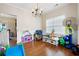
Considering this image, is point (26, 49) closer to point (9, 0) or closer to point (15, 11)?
point (15, 11)

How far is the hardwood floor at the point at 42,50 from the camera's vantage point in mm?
1454

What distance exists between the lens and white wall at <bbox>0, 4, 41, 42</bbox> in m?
1.43

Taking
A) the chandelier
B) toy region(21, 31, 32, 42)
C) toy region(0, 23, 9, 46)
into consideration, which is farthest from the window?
toy region(0, 23, 9, 46)

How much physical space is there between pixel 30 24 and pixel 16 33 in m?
0.25

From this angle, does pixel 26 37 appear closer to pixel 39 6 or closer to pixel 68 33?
pixel 39 6

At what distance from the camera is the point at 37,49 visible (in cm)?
147

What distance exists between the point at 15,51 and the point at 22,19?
19.7 inches

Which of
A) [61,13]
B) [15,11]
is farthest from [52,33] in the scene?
[15,11]

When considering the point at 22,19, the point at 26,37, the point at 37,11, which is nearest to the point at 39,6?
the point at 37,11

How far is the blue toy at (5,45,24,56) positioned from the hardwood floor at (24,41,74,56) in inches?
3.0

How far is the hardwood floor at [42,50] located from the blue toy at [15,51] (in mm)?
76

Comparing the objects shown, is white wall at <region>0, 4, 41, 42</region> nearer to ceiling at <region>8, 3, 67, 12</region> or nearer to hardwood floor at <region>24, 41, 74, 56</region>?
ceiling at <region>8, 3, 67, 12</region>

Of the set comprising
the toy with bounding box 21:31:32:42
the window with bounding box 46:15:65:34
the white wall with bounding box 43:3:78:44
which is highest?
the white wall with bounding box 43:3:78:44

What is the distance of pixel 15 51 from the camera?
150 cm
